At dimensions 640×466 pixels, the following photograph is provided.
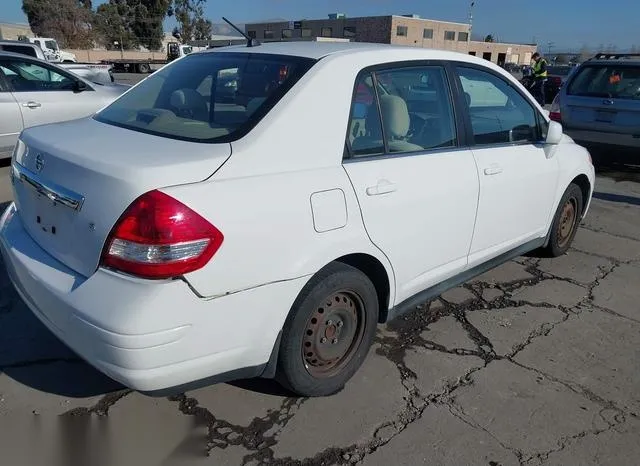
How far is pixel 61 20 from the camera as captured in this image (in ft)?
223

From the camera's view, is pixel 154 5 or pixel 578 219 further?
pixel 154 5

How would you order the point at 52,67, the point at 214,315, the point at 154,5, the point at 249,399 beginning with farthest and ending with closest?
the point at 154,5 < the point at 52,67 < the point at 249,399 < the point at 214,315

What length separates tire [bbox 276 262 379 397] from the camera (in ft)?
8.11

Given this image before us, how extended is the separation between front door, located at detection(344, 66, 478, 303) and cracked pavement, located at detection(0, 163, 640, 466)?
513mm

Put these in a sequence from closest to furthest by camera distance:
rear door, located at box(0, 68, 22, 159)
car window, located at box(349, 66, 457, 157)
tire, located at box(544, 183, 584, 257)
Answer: car window, located at box(349, 66, 457, 157) < tire, located at box(544, 183, 584, 257) < rear door, located at box(0, 68, 22, 159)

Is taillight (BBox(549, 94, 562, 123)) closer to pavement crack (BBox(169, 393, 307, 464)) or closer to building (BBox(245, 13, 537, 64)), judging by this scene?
pavement crack (BBox(169, 393, 307, 464))

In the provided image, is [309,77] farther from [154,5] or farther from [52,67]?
[154,5]

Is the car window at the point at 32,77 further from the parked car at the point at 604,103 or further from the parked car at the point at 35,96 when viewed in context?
the parked car at the point at 604,103

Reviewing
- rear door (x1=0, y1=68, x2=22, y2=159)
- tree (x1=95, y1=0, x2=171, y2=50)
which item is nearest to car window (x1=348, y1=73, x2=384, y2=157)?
rear door (x1=0, y1=68, x2=22, y2=159)

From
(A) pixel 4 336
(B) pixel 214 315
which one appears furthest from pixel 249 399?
(A) pixel 4 336

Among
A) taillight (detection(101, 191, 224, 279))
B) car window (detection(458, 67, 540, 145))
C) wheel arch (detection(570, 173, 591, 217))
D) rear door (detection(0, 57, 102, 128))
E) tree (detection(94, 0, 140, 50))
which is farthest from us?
tree (detection(94, 0, 140, 50))

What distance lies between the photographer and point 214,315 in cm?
214

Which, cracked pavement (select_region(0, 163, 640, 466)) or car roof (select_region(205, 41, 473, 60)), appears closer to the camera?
cracked pavement (select_region(0, 163, 640, 466))

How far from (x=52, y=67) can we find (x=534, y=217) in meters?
6.65
